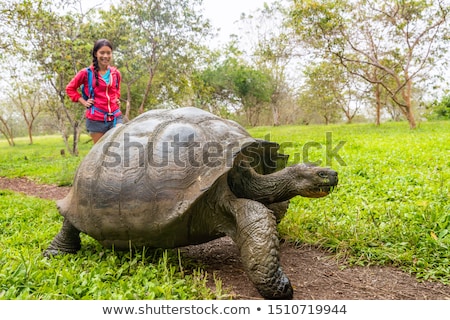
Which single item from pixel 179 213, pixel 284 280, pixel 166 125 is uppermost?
pixel 166 125

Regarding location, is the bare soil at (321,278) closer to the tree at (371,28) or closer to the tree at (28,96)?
the tree at (371,28)

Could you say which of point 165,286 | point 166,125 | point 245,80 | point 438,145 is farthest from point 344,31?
point 165,286

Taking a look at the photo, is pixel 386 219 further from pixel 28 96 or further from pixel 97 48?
pixel 28 96

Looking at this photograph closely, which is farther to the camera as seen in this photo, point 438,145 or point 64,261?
point 438,145

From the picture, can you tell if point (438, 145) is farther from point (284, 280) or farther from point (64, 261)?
point (64, 261)

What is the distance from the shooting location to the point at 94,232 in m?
2.76

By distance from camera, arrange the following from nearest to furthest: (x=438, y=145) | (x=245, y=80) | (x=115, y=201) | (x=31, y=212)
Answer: (x=115, y=201)
(x=31, y=212)
(x=438, y=145)
(x=245, y=80)

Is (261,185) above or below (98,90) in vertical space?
below

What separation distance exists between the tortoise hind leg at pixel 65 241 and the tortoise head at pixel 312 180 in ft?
6.16

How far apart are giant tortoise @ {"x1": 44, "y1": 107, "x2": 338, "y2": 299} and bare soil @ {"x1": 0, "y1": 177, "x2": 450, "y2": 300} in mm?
277

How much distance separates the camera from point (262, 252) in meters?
2.23

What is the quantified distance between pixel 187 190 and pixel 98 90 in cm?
240

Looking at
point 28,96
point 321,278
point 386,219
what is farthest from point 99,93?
point 28,96
